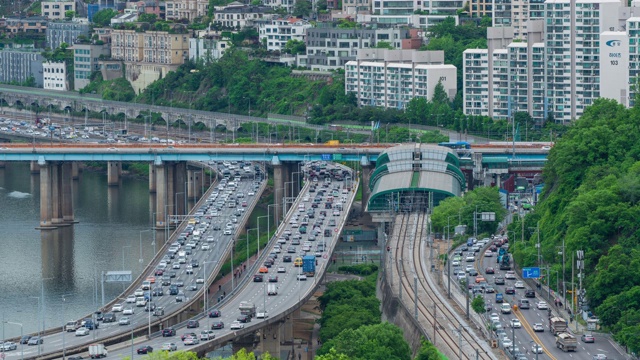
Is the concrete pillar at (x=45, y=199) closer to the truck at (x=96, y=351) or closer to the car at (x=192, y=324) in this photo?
the car at (x=192, y=324)

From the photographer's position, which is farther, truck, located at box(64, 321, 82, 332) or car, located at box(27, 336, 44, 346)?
truck, located at box(64, 321, 82, 332)

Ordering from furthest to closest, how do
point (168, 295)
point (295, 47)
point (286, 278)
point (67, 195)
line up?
point (295, 47), point (67, 195), point (286, 278), point (168, 295)

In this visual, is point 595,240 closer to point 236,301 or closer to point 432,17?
point 236,301

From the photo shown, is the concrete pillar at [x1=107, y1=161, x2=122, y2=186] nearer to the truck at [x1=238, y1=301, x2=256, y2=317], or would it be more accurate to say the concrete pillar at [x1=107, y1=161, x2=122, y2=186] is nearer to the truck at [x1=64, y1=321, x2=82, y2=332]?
the truck at [x1=238, y1=301, x2=256, y2=317]

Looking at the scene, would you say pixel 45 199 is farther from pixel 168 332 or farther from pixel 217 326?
pixel 168 332

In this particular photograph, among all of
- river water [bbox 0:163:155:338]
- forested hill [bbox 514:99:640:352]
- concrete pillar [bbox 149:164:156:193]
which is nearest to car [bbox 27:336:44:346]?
river water [bbox 0:163:155:338]

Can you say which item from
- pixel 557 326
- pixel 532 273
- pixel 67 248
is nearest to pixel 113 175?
pixel 67 248

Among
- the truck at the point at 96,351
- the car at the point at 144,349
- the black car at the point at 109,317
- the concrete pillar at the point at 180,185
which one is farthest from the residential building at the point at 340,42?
the truck at the point at 96,351
